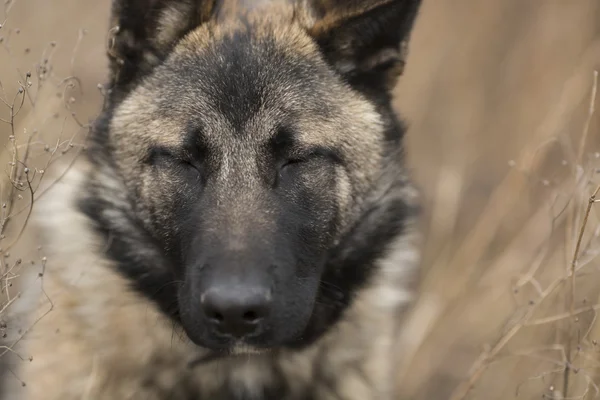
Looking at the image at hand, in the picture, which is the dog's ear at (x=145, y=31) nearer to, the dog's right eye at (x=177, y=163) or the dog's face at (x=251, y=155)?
the dog's face at (x=251, y=155)

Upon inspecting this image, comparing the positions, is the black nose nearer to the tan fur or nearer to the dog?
the dog

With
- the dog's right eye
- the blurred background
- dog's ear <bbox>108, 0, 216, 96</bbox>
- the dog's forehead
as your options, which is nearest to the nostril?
the dog's right eye

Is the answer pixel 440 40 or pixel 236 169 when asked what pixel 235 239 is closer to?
pixel 236 169

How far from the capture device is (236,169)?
3027 millimetres

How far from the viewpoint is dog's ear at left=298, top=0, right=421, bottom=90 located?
331cm

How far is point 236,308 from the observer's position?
2693mm

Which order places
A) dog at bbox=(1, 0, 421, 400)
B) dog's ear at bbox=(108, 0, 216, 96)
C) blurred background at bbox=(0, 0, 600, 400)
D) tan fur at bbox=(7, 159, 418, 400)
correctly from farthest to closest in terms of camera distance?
blurred background at bbox=(0, 0, 600, 400) < tan fur at bbox=(7, 159, 418, 400) < dog's ear at bbox=(108, 0, 216, 96) < dog at bbox=(1, 0, 421, 400)

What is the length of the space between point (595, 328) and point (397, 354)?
1535 millimetres

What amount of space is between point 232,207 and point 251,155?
0.22 meters

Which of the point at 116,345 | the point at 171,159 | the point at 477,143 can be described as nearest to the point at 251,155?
the point at 171,159

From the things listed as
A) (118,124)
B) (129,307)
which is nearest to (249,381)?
(129,307)

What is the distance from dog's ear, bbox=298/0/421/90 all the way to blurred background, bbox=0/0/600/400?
107 cm

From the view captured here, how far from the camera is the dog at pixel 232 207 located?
302cm

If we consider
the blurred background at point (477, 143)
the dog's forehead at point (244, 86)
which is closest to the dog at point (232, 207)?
the dog's forehead at point (244, 86)
